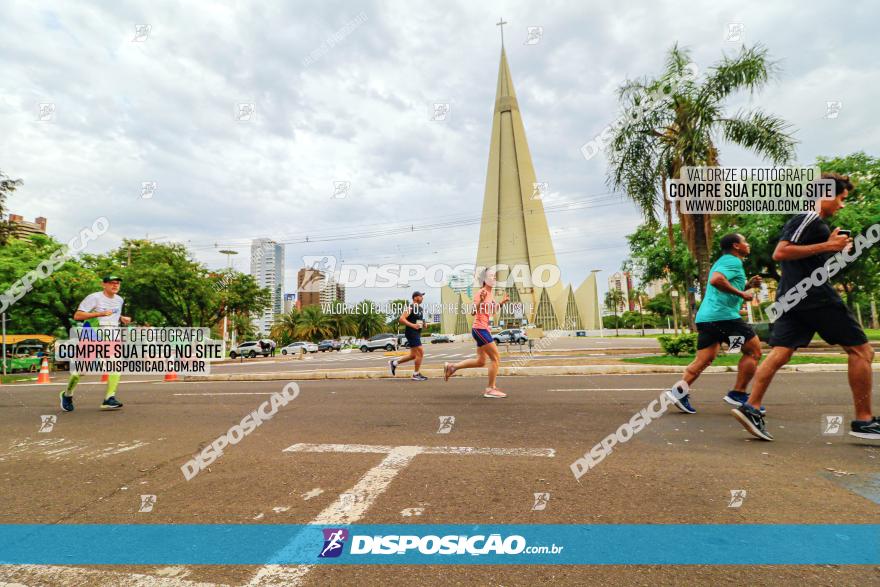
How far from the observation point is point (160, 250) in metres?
31.4

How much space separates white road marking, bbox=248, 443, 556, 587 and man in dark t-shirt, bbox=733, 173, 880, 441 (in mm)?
2119

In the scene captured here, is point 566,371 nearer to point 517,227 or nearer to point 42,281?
point 42,281

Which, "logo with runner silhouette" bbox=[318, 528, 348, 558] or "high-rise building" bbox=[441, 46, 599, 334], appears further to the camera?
"high-rise building" bbox=[441, 46, 599, 334]

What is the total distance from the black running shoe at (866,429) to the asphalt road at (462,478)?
0.13 metres

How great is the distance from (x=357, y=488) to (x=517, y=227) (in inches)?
3432

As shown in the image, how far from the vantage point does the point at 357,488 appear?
273cm

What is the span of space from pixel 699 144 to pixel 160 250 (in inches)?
1318

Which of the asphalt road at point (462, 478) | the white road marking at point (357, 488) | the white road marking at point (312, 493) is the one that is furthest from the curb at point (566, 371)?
the white road marking at point (312, 493)

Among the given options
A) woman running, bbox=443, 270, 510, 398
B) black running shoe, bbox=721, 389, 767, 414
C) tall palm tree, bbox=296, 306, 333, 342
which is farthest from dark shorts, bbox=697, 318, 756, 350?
tall palm tree, bbox=296, 306, 333, 342

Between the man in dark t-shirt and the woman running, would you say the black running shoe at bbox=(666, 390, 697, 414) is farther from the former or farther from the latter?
the woman running

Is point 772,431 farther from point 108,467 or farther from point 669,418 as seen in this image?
point 108,467

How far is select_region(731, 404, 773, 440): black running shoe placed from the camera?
12.0 ft

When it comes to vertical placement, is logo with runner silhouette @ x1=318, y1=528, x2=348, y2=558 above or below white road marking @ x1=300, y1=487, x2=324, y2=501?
above

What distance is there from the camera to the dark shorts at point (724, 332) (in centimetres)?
478
